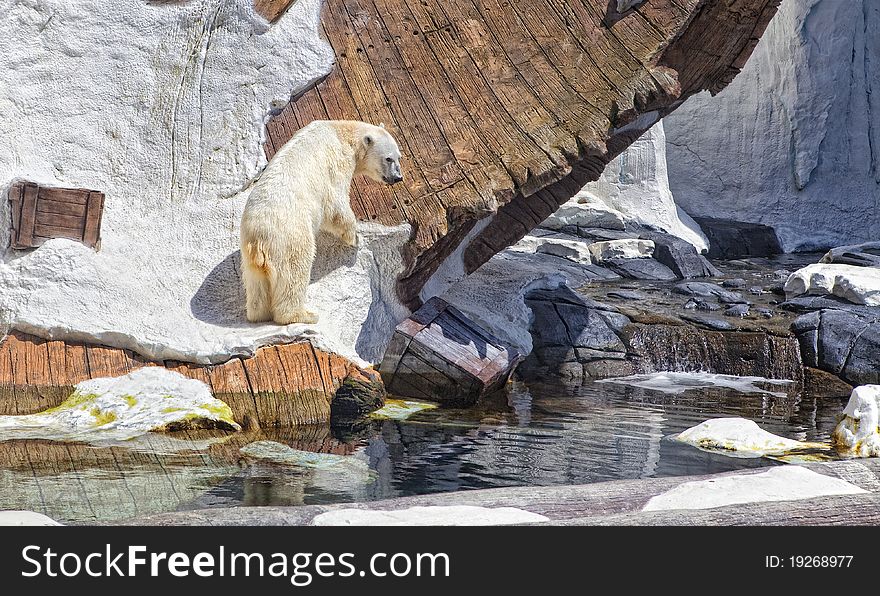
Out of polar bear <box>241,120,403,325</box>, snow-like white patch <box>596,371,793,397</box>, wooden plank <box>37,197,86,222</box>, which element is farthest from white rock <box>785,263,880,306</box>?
wooden plank <box>37,197,86,222</box>

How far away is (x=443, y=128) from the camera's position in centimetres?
648

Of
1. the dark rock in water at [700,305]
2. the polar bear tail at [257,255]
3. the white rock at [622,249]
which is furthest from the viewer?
the white rock at [622,249]

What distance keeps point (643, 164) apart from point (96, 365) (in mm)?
10977

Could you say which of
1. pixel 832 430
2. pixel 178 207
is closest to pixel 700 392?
pixel 832 430

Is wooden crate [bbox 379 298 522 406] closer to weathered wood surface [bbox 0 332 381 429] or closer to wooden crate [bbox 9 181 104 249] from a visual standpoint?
weathered wood surface [bbox 0 332 381 429]

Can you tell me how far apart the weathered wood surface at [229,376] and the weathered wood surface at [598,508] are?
7.19 feet

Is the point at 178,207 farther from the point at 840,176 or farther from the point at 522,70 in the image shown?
the point at 840,176

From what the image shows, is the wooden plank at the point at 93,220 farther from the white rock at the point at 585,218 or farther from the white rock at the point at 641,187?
the white rock at the point at 641,187

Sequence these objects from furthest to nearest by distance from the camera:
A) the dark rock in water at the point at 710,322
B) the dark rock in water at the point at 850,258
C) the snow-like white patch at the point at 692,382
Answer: the dark rock in water at the point at 850,258
the dark rock in water at the point at 710,322
the snow-like white patch at the point at 692,382

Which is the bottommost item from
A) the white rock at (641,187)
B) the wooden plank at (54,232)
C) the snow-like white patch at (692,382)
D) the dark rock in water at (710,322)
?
the snow-like white patch at (692,382)

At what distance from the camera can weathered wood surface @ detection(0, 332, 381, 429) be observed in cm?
518

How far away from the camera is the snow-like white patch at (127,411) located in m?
4.89

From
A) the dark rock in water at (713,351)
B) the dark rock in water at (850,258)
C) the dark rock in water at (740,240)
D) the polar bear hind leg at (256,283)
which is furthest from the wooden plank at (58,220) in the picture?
→ the dark rock in water at (740,240)

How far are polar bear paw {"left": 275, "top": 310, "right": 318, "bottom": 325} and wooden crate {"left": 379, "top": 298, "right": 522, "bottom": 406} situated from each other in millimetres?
636
